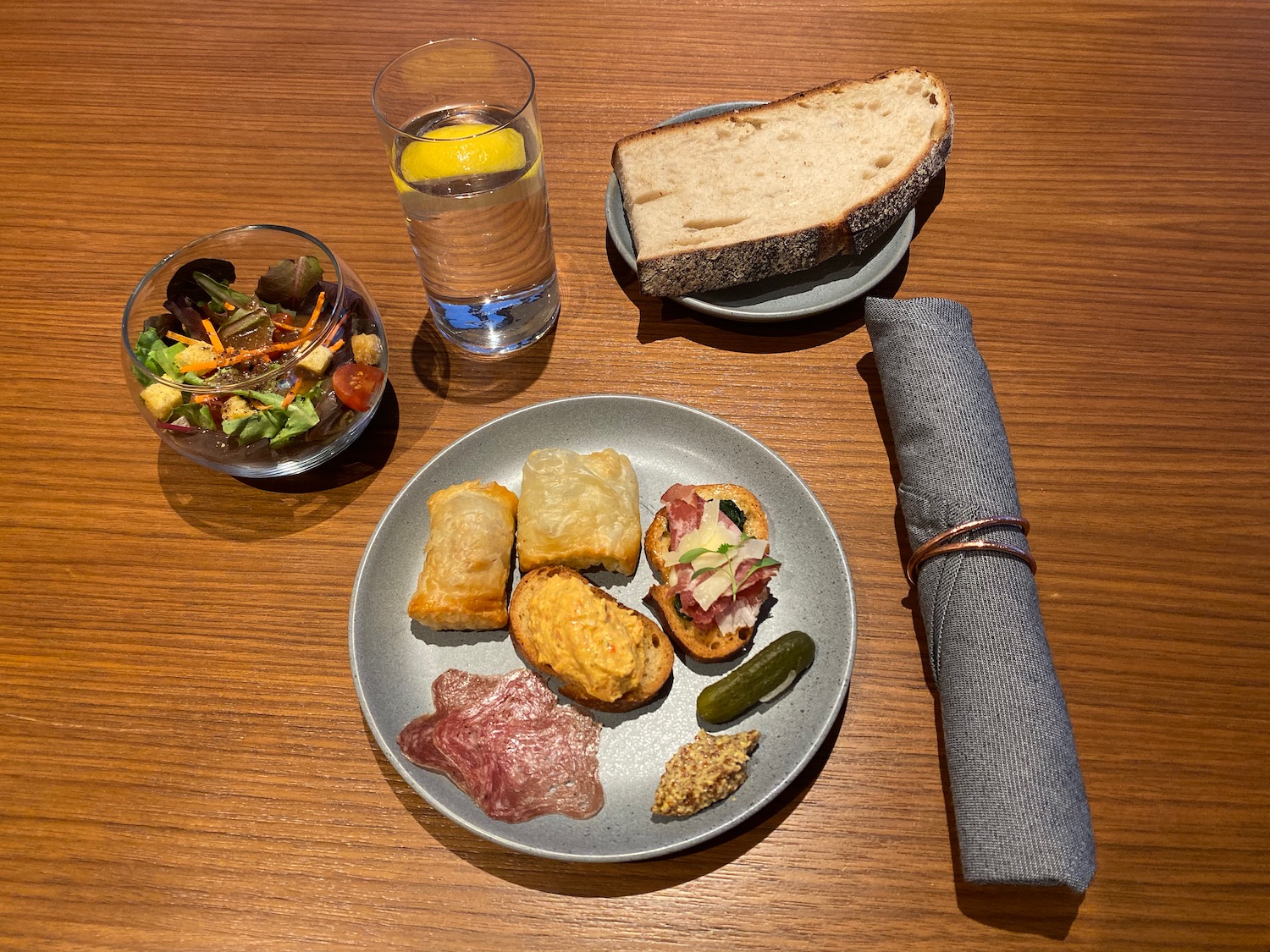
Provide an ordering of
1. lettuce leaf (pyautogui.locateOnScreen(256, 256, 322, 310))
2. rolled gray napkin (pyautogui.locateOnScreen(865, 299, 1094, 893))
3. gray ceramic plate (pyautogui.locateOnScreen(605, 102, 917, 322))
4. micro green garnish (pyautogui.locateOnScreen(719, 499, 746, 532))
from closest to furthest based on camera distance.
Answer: rolled gray napkin (pyautogui.locateOnScreen(865, 299, 1094, 893))
micro green garnish (pyautogui.locateOnScreen(719, 499, 746, 532))
lettuce leaf (pyautogui.locateOnScreen(256, 256, 322, 310))
gray ceramic plate (pyautogui.locateOnScreen(605, 102, 917, 322))

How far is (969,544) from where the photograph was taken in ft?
4.33

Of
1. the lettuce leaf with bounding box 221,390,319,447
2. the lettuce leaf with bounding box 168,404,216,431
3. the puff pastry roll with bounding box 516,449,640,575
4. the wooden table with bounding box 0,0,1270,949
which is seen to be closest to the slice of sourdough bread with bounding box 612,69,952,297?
the wooden table with bounding box 0,0,1270,949

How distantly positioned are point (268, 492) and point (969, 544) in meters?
1.20

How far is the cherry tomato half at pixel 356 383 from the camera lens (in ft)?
4.78

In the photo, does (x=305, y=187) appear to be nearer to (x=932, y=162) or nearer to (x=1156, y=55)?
(x=932, y=162)

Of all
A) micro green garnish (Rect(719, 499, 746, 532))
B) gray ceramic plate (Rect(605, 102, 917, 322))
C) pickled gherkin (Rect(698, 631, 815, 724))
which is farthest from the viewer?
gray ceramic plate (Rect(605, 102, 917, 322))

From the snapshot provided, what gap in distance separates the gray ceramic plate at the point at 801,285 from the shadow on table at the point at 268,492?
635mm

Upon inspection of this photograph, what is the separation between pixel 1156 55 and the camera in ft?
7.04

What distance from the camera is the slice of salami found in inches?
48.1

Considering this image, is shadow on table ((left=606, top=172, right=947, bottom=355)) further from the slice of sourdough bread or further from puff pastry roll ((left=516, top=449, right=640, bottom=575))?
puff pastry roll ((left=516, top=449, right=640, bottom=575))

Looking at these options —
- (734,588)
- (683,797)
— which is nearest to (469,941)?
(683,797)

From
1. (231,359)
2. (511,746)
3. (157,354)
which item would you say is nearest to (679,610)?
(511,746)

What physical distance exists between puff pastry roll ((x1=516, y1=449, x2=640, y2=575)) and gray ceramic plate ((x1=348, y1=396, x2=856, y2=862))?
7cm

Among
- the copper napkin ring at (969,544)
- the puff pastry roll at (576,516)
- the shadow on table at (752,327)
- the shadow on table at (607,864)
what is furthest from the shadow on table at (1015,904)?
the shadow on table at (752,327)
